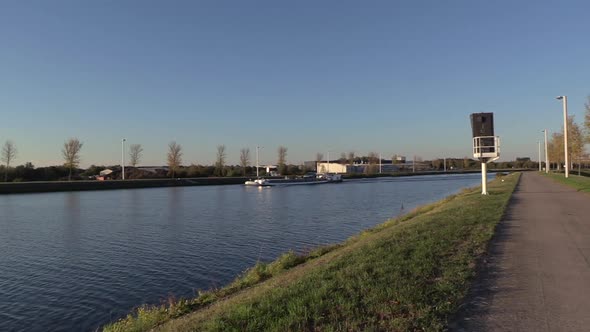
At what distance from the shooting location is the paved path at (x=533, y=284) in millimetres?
5500

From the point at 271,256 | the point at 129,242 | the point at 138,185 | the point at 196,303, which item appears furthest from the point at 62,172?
the point at 196,303

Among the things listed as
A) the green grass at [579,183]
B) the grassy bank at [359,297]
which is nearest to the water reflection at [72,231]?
the grassy bank at [359,297]

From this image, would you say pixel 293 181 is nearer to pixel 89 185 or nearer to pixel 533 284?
pixel 89 185

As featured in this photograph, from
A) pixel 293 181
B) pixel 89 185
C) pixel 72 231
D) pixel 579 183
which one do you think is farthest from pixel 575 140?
pixel 89 185

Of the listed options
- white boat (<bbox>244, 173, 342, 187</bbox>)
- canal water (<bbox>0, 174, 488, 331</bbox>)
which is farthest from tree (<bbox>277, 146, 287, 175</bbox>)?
canal water (<bbox>0, 174, 488, 331</bbox>)

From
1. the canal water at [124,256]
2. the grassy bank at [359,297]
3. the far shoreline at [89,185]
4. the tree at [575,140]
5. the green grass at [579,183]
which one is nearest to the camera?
the grassy bank at [359,297]

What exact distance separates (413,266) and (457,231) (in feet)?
15.1

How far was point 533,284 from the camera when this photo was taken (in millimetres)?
7133

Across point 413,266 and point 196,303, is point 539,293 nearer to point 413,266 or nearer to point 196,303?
point 413,266

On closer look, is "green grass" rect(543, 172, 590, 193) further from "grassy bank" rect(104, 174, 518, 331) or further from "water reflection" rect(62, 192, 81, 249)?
"water reflection" rect(62, 192, 81, 249)

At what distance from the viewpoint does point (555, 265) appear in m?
8.45

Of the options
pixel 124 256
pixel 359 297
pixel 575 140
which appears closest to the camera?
pixel 359 297

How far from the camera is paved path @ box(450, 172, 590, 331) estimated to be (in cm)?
550

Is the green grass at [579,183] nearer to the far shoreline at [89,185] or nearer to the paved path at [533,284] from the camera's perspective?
the paved path at [533,284]
